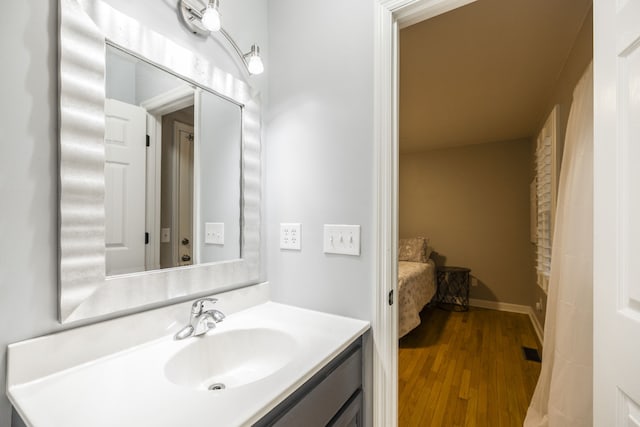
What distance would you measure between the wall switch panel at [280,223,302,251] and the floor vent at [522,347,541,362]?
8.51 ft

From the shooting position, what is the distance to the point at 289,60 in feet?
4.25

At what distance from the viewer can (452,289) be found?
407cm

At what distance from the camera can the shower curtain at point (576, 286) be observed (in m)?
1.35

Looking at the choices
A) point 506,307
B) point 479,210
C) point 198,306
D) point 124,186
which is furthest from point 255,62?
point 506,307

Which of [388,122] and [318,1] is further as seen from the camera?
[318,1]

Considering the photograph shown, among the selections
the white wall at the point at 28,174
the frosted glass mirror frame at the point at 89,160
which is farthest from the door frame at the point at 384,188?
the white wall at the point at 28,174

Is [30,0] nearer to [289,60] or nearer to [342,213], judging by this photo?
[289,60]

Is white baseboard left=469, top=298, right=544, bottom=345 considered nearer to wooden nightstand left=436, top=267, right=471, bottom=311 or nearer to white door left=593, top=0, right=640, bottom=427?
wooden nightstand left=436, top=267, right=471, bottom=311

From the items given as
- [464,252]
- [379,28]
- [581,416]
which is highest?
[379,28]

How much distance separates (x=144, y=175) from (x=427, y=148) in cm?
423

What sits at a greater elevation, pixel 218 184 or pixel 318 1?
pixel 318 1

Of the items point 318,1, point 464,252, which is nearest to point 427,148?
point 464,252

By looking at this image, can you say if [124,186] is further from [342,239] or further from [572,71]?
[572,71]

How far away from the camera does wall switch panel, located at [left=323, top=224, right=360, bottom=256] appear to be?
1.11 meters
